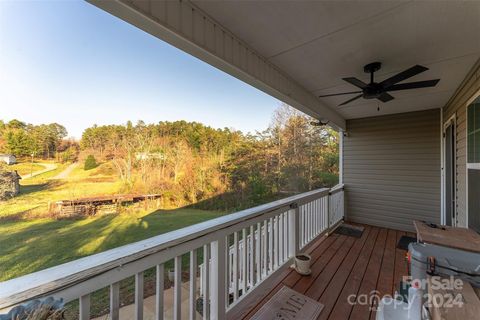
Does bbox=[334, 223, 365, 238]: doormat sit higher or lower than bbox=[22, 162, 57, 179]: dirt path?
lower

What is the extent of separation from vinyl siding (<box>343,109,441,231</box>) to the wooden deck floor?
991mm

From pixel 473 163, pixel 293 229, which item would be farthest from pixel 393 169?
pixel 293 229

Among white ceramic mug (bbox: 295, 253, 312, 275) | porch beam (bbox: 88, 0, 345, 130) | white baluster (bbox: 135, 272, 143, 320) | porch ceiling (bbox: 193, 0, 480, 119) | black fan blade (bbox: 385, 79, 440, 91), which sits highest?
porch ceiling (bbox: 193, 0, 480, 119)

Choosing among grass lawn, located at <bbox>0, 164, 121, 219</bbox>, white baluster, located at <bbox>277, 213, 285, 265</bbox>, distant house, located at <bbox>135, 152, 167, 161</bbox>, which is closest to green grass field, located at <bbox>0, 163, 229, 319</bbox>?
grass lawn, located at <bbox>0, 164, 121, 219</bbox>

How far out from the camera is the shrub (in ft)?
14.6

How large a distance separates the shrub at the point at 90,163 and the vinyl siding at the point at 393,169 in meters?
5.90

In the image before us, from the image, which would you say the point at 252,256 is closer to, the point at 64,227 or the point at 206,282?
the point at 206,282

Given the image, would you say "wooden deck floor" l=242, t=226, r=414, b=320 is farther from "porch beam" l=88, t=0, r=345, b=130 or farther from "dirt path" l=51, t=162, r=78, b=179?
"dirt path" l=51, t=162, r=78, b=179

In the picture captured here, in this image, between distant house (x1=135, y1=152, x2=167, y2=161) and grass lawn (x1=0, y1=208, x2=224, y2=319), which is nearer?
grass lawn (x1=0, y1=208, x2=224, y2=319)

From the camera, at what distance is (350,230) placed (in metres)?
4.16

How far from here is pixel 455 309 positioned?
Result: 86 centimetres

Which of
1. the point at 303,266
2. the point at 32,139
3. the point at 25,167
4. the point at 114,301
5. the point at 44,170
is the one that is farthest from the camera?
the point at 44,170

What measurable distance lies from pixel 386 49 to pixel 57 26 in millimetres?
4710

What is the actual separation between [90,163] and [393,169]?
6663mm
